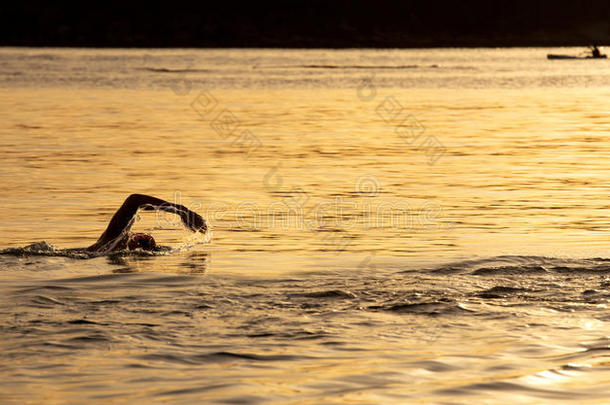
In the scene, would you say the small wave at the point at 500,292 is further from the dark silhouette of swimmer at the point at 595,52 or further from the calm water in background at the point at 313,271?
the dark silhouette of swimmer at the point at 595,52

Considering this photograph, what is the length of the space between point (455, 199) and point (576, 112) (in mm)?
35142

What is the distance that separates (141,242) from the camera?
62.7 feet

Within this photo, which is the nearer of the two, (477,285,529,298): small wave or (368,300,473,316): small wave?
(368,300,473,316): small wave

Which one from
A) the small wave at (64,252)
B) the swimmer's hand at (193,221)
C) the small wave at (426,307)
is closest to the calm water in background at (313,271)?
the small wave at (426,307)

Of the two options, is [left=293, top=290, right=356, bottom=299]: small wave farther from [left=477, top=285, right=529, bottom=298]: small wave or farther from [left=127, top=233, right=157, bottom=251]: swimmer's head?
[left=127, top=233, right=157, bottom=251]: swimmer's head

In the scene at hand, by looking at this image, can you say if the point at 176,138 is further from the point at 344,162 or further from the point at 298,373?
the point at 298,373

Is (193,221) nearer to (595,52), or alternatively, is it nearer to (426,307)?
(426,307)

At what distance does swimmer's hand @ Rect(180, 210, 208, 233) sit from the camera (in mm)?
18797

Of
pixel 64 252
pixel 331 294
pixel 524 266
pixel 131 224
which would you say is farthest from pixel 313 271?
pixel 64 252

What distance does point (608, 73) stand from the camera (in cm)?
12312

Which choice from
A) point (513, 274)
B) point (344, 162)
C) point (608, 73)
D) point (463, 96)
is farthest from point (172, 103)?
point (608, 73)

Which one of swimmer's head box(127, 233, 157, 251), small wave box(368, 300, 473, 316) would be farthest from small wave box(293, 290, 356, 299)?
swimmer's head box(127, 233, 157, 251)

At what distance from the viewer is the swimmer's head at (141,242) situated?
18922 millimetres

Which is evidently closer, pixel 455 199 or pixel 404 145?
pixel 455 199
